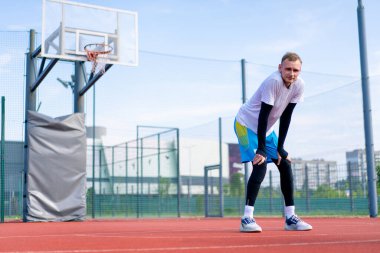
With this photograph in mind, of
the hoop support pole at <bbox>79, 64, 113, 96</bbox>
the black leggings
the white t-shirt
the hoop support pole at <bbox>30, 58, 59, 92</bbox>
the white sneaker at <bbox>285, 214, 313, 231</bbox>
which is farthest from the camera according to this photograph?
the hoop support pole at <bbox>79, 64, 113, 96</bbox>

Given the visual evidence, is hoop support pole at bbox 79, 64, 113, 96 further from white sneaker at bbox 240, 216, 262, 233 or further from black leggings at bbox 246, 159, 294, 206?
white sneaker at bbox 240, 216, 262, 233

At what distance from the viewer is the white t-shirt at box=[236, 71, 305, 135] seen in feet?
15.6

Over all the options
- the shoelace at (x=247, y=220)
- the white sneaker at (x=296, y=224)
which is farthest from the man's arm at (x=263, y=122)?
the white sneaker at (x=296, y=224)

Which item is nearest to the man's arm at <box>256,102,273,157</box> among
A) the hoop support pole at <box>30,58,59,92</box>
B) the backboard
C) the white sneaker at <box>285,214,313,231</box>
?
the white sneaker at <box>285,214,313,231</box>

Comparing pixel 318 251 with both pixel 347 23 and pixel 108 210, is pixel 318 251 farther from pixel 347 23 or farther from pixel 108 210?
pixel 108 210

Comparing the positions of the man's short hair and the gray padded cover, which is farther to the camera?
the gray padded cover

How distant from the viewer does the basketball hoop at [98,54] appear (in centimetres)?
1134

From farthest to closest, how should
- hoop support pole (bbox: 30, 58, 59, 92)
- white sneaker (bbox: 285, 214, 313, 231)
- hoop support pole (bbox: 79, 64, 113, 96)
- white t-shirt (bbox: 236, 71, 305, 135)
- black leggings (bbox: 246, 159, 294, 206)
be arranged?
hoop support pole (bbox: 79, 64, 113, 96) → hoop support pole (bbox: 30, 58, 59, 92) → white sneaker (bbox: 285, 214, 313, 231) → black leggings (bbox: 246, 159, 294, 206) → white t-shirt (bbox: 236, 71, 305, 135)

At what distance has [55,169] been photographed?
37.0ft

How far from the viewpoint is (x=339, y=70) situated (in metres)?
15.7

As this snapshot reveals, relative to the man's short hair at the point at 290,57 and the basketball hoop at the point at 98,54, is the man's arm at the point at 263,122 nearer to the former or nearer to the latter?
the man's short hair at the point at 290,57

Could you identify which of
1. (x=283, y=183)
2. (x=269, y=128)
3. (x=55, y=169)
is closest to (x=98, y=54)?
(x=55, y=169)

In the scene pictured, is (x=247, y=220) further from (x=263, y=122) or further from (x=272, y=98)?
(x=272, y=98)

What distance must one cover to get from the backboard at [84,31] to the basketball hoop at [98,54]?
0.27ft
